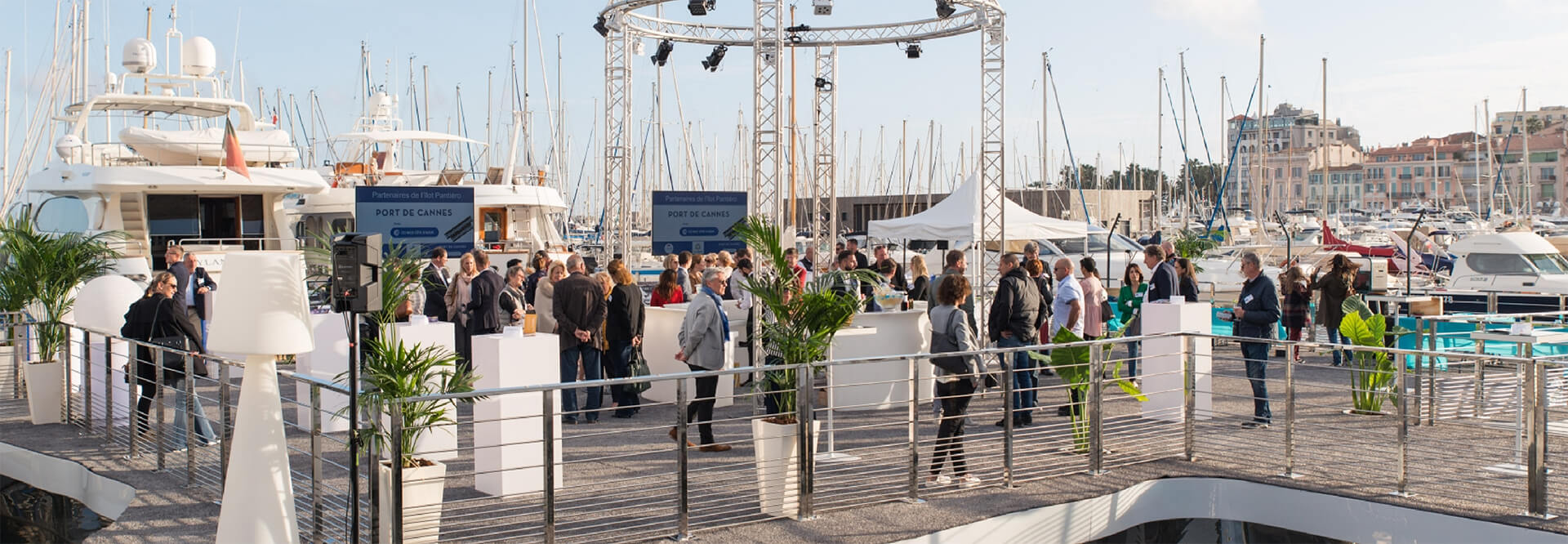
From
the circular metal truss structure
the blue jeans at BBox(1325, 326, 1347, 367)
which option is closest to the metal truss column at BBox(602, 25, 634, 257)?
the circular metal truss structure

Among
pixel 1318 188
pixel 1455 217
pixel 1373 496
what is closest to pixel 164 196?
pixel 1373 496

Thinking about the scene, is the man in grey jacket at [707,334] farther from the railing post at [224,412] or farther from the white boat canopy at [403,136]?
the white boat canopy at [403,136]

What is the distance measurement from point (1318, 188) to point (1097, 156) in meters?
80.9

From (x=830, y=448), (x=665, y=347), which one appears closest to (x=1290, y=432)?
(x=830, y=448)

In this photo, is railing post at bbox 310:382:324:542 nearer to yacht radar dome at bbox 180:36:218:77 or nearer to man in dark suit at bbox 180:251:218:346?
man in dark suit at bbox 180:251:218:346

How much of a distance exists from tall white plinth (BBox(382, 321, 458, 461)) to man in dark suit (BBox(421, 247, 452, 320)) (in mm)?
2242

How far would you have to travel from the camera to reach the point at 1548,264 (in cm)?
2086

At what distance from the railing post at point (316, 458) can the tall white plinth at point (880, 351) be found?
5094 millimetres

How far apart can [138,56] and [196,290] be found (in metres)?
9.10

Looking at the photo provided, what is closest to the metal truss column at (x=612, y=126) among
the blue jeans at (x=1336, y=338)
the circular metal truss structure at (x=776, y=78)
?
the circular metal truss structure at (x=776, y=78)

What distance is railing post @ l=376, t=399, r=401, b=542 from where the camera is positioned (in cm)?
564

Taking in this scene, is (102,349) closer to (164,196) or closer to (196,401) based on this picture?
(196,401)

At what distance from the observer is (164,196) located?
19.6 m

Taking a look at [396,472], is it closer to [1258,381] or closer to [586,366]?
[586,366]
